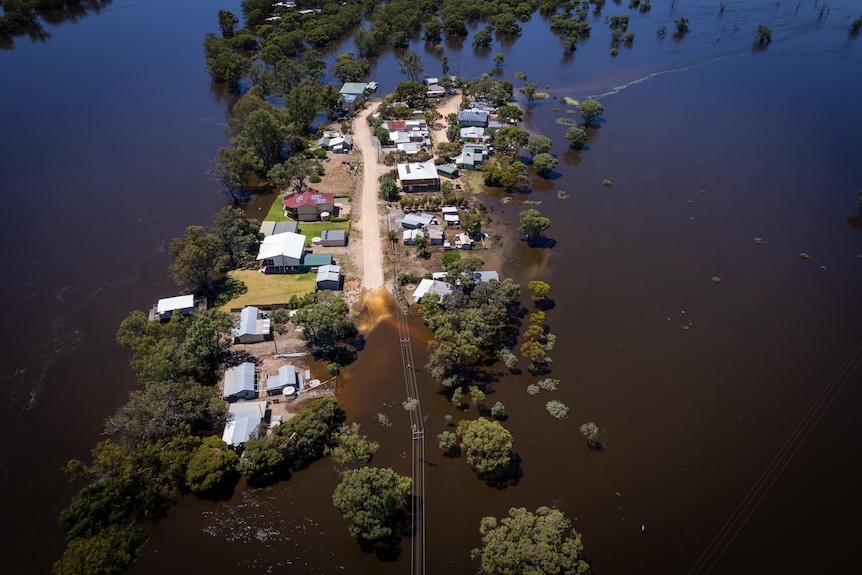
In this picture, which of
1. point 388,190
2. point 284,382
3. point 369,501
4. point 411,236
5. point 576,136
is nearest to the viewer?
point 369,501

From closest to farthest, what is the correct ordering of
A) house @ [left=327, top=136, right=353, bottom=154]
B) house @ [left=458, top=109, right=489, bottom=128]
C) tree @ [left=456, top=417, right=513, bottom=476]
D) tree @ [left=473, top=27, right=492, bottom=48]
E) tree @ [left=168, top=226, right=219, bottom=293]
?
tree @ [left=456, top=417, right=513, bottom=476], tree @ [left=168, top=226, right=219, bottom=293], house @ [left=327, top=136, right=353, bottom=154], house @ [left=458, top=109, right=489, bottom=128], tree @ [left=473, top=27, right=492, bottom=48]

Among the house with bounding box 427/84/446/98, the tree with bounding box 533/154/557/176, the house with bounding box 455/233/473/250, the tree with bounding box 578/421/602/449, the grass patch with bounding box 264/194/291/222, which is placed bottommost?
the tree with bounding box 578/421/602/449

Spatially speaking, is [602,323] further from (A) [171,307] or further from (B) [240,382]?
(A) [171,307]

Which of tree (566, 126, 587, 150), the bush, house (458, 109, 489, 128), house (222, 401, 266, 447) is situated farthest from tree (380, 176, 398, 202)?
the bush

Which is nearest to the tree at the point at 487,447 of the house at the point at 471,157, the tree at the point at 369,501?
the tree at the point at 369,501

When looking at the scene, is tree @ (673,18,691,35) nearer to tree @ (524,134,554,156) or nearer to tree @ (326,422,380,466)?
tree @ (524,134,554,156)

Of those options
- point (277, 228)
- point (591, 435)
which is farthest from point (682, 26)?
point (591, 435)

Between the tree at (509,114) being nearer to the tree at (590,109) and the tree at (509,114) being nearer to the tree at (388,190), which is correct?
the tree at (590,109)
